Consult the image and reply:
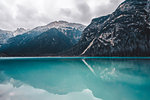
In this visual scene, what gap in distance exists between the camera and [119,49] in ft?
438

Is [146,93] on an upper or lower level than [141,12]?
lower

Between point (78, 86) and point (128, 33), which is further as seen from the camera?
point (128, 33)

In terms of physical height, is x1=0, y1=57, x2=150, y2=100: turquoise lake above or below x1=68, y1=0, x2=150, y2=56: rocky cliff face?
below

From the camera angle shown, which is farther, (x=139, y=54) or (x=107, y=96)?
(x=139, y=54)

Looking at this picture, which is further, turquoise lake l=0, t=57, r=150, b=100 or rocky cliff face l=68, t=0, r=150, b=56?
rocky cliff face l=68, t=0, r=150, b=56

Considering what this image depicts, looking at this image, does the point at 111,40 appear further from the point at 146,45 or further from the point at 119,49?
the point at 146,45

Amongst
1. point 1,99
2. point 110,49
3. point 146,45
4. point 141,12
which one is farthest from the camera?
point 110,49

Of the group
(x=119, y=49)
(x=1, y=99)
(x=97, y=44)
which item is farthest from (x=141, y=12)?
(x=1, y=99)

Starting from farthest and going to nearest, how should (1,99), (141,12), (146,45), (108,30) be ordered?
(108,30)
(141,12)
(146,45)
(1,99)

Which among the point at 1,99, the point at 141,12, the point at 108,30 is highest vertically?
the point at 141,12

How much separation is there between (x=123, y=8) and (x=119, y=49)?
209 ft

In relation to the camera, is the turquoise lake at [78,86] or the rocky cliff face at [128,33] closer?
the turquoise lake at [78,86]

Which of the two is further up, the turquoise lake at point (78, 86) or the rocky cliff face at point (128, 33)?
the rocky cliff face at point (128, 33)

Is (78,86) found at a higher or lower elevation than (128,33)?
lower
